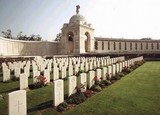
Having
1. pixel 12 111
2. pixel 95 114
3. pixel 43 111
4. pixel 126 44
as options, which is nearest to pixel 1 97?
pixel 43 111

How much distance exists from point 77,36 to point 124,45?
19463mm

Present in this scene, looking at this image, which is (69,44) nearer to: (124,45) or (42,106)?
(124,45)

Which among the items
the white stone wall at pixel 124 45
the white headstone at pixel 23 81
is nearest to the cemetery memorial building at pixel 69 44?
the white stone wall at pixel 124 45

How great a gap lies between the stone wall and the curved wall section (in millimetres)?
13073

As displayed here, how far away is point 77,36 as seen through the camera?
4381 centimetres

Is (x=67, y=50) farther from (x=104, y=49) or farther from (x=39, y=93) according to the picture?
(x=39, y=93)

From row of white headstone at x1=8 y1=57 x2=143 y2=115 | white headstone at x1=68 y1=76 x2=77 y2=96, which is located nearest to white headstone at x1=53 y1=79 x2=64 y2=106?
row of white headstone at x1=8 y1=57 x2=143 y2=115

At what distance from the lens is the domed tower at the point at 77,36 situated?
4378 cm

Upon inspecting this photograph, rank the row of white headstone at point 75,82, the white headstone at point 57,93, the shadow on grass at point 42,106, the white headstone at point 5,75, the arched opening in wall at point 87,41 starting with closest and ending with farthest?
the shadow on grass at point 42,106
the white headstone at point 57,93
the row of white headstone at point 75,82
the white headstone at point 5,75
the arched opening in wall at point 87,41

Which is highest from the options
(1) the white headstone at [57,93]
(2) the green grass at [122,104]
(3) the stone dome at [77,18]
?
(3) the stone dome at [77,18]

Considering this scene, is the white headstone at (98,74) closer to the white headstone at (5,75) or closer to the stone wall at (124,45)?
the white headstone at (5,75)

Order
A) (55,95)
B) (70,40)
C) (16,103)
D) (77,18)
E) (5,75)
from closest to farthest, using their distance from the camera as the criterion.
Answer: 1. (16,103)
2. (55,95)
3. (5,75)
4. (77,18)
5. (70,40)

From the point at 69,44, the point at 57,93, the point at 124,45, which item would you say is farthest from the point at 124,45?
the point at 57,93

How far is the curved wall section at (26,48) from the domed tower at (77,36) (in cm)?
264
